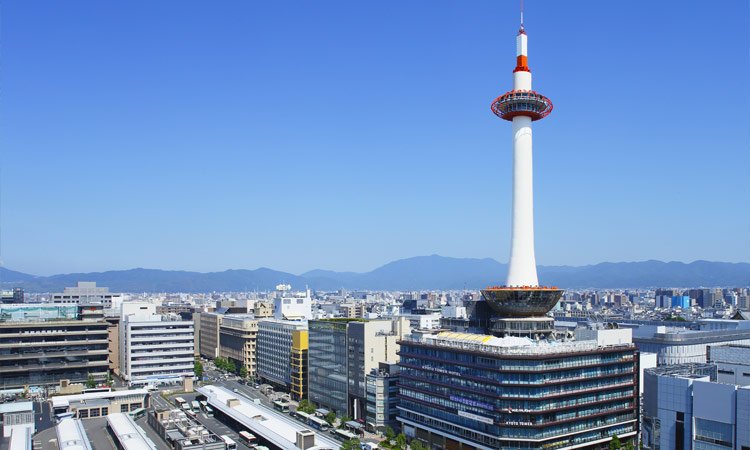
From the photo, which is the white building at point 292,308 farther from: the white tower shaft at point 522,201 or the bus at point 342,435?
the white tower shaft at point 522,201

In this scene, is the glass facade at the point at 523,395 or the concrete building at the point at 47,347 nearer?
the glass facade at the point at 523,395

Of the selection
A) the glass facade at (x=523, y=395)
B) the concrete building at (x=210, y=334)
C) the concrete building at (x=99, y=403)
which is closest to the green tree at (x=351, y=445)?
the glass facade at (x=523, y=395)

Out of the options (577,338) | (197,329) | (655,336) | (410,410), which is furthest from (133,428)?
(197,329)

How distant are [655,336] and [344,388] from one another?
43.9 meters

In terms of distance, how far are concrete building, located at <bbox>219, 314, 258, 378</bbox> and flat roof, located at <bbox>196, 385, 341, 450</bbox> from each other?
2751 centimetres

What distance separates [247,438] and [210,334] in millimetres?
75739

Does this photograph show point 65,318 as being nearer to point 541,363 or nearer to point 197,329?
point 197,329

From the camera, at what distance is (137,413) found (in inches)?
3423

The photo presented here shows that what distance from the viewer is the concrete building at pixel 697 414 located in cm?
4338

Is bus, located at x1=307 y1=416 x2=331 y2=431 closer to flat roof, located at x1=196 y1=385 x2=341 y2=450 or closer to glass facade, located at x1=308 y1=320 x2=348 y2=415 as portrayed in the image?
flat roof, located at x1=196 y1=385 x2=341 y2=450

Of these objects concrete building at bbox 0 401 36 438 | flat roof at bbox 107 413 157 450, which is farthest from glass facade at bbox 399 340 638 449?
concrete building at bbox 0 401 36 438

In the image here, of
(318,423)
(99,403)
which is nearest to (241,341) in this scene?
(99,403)

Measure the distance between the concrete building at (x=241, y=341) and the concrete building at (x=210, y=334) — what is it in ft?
22.7

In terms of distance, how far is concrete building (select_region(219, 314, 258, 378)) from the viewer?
398 ft
